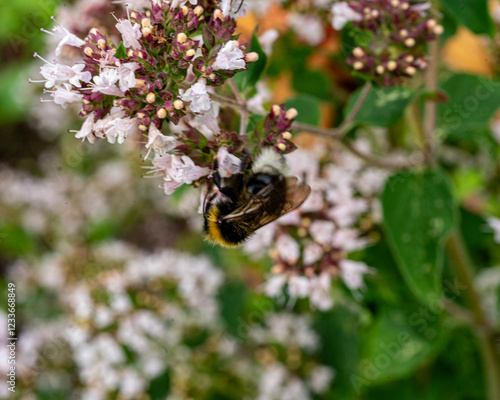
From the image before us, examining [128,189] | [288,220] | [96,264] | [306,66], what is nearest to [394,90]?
[288,220]

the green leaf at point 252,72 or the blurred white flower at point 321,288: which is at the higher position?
the green leaf at point 252,72

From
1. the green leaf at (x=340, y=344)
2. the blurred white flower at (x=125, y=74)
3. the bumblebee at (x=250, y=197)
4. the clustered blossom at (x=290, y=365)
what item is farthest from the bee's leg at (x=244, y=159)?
the green leaf at (x=340, y=344)

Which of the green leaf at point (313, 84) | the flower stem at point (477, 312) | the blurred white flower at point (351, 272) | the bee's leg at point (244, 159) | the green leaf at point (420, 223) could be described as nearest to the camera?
the bee's leg at point (244, 159)

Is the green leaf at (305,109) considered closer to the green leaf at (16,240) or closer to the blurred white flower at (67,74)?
the blurred white flower at (67,74)

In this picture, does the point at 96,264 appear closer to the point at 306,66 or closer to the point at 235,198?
the point at 306,66

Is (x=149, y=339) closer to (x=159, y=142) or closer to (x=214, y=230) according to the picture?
(x=214, y=230)

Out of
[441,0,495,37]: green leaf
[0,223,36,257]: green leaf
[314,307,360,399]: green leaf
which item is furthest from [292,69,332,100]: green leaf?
[0,223,36,257]: green leaf
